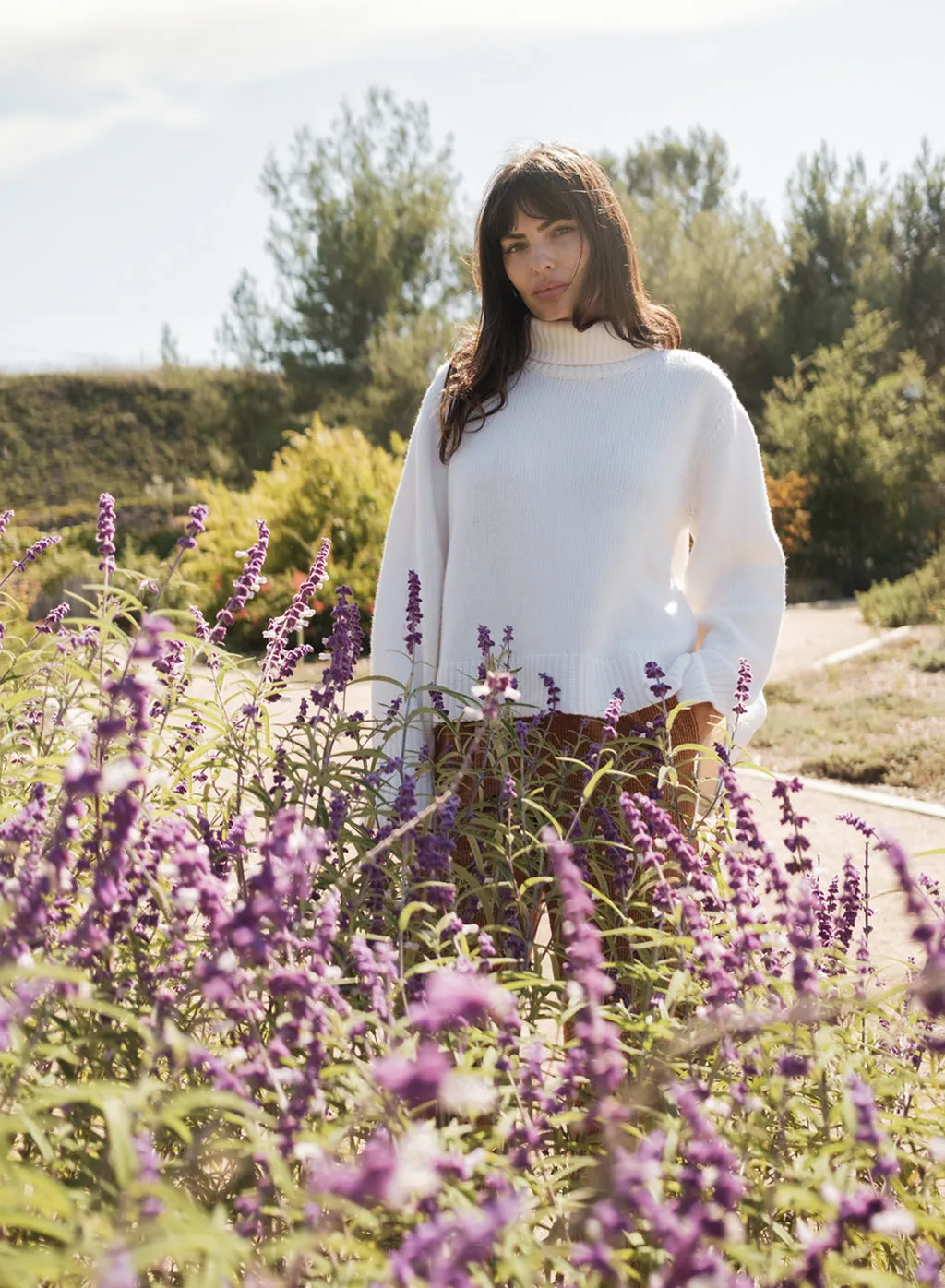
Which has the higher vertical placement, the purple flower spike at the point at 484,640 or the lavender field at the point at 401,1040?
the purple flower spike at the point at 484,640

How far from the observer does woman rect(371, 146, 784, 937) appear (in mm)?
2678

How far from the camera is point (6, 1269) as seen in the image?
0.91 metres

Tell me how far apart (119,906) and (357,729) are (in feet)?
2.61

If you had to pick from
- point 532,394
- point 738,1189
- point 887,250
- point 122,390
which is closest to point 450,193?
point 887,250

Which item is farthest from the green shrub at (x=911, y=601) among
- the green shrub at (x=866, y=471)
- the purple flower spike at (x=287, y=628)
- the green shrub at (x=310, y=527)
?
the purple flower spike at (x=287, y=628)

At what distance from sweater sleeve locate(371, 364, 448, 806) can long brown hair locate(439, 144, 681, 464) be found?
53 millimetres

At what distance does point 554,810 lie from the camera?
248 centimetres

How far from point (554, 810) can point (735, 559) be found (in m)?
0.78

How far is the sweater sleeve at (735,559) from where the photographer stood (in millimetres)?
2736

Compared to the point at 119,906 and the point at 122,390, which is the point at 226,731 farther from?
the point at 122,390

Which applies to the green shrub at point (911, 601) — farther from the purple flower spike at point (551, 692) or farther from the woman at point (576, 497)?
the purple flower spike at point (551, 692)

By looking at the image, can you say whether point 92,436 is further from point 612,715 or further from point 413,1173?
point 413,1173

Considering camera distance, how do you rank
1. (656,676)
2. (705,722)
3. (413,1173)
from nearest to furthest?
(413,1173) < (656,676) < (705,722)

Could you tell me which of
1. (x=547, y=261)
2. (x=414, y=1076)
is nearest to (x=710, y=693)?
(x=547, y=261)
